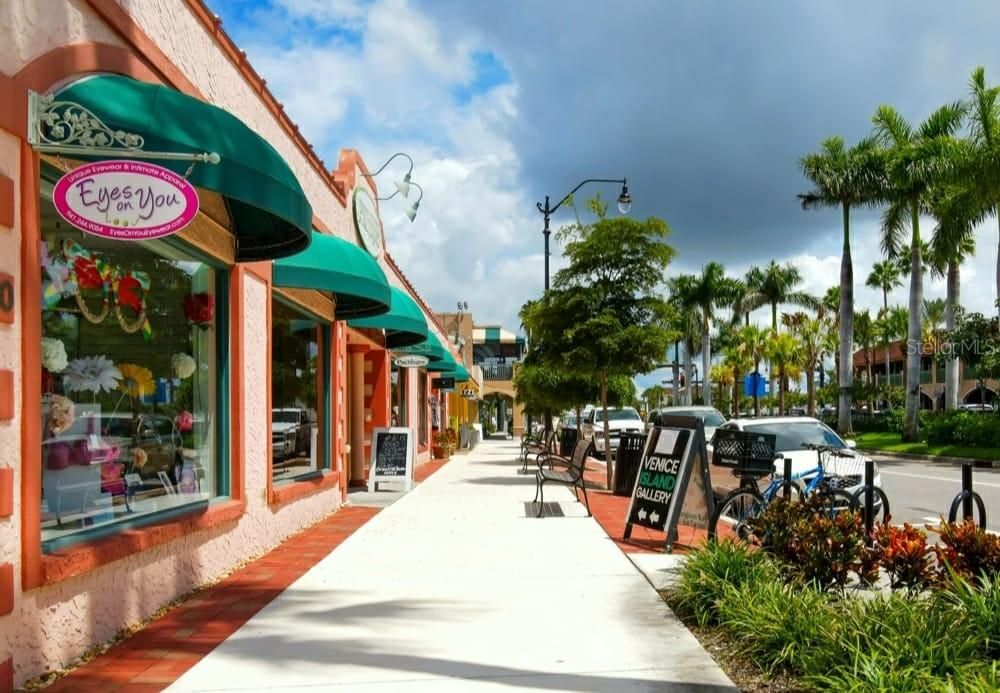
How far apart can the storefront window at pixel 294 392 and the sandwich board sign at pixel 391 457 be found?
3035mm

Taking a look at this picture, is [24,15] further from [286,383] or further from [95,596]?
[286,383]

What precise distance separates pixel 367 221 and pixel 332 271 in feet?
20.6

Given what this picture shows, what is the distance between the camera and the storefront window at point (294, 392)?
1075cm

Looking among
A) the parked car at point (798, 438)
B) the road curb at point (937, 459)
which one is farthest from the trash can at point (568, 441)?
the road curb at point (937, 459)

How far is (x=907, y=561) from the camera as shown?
234 inches

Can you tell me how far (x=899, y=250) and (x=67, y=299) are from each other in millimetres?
35252

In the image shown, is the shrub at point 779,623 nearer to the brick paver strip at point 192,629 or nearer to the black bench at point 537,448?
the brick paver strip at point 192,629

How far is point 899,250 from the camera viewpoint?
36.1 meters

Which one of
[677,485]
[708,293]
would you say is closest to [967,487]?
[677,485]

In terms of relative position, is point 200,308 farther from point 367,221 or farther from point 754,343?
point 754,343

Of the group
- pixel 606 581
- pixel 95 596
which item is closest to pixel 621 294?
pixel 606 581

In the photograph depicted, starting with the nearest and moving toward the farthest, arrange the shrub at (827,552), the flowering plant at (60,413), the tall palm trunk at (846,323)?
1. the flowering plant at (60,413)
2. the shrub at (827,552)
3. the tall palm trunk at (846,323)

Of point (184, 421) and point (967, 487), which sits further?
point (967, 487)

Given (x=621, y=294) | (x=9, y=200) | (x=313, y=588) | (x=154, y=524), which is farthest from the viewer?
(x=621, y=294)
